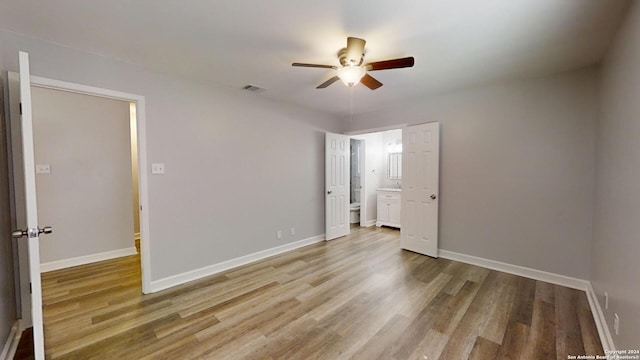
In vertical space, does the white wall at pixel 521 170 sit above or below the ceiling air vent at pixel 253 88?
below

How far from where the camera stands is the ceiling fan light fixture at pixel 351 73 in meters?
2.24

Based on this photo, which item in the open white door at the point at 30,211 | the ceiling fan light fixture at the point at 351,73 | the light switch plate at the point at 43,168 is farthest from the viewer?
the light switch plate at the point at 43,168

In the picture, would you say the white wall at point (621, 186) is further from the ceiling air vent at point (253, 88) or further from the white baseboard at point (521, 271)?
the ceiling air vent at point (253, 88)

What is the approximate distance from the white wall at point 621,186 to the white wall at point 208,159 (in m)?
3.59

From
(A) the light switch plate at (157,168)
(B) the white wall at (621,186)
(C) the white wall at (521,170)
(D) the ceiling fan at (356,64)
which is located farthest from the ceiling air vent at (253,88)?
(B) the white wall at (621,186)

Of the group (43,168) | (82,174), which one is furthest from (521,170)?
(43,168)

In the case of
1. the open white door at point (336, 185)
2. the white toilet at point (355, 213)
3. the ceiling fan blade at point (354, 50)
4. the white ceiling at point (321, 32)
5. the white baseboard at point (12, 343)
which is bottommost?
the white baseboard at point (12, 343)

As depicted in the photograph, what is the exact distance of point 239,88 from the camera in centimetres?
346

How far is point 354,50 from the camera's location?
2.09 metres

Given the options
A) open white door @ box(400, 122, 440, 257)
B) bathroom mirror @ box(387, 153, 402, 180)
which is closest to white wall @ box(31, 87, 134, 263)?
open white door @ box(400, 122, 440, 257)

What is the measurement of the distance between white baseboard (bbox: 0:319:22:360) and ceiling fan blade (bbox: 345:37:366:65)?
336 centimetres

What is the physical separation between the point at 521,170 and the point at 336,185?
112 inches

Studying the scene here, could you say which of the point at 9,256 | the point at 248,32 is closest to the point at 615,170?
the point at 248,32

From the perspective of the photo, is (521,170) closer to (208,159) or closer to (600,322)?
(600,322)
